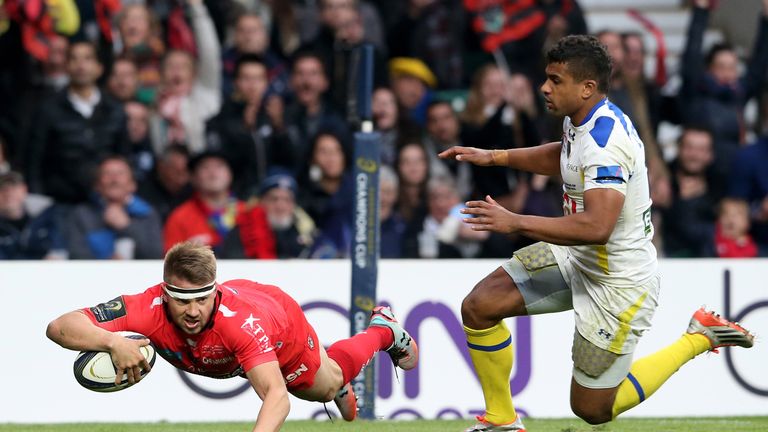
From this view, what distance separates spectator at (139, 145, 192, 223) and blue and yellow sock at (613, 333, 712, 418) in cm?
510

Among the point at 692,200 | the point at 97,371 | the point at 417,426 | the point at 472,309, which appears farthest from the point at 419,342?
the point at 97,371

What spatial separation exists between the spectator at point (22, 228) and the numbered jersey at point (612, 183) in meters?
5.06

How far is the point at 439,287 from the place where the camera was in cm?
953

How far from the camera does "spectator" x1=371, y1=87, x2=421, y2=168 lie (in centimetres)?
1139


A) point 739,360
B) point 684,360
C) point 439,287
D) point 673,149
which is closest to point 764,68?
point 673,149

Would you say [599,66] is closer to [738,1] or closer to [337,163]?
[337,163]

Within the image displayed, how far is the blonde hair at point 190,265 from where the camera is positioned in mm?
5727

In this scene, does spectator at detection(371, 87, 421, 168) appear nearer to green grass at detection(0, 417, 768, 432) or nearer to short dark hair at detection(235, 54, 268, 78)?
short dark hair at detection(235, 54, 268, 78)

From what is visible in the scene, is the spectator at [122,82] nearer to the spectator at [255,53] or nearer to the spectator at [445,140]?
the spectator at [255,53]

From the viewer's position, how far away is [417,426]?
321 inches

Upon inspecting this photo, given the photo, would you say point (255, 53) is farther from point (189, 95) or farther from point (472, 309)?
point (472, 309)

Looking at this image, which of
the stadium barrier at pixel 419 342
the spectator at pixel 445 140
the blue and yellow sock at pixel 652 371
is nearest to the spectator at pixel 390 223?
the spectator at pixel 445 140

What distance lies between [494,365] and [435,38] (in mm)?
5975

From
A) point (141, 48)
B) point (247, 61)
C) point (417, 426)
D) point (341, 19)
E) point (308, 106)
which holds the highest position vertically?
point (341, 19)
